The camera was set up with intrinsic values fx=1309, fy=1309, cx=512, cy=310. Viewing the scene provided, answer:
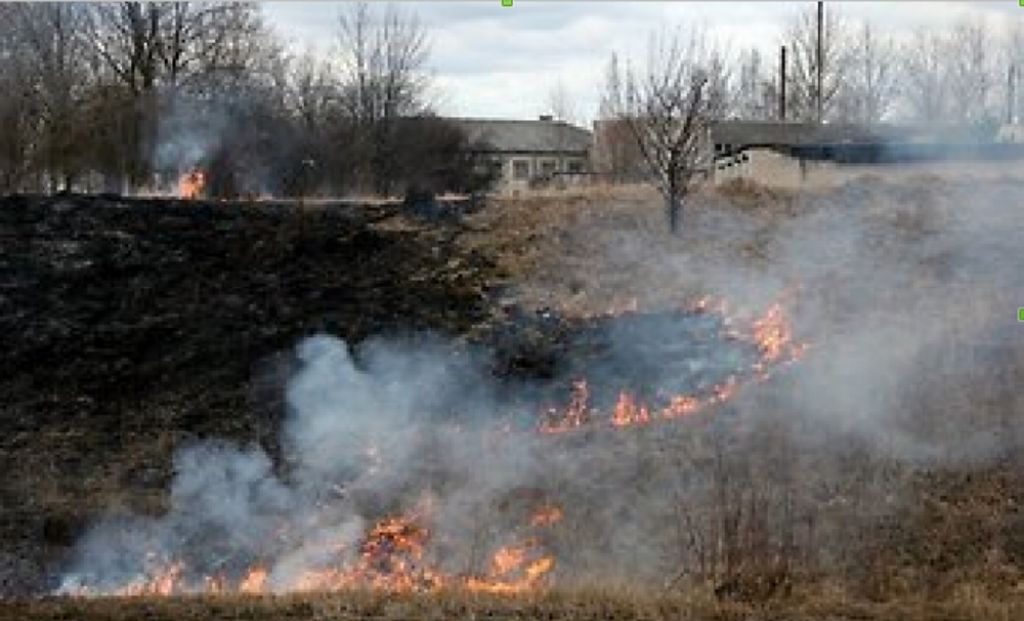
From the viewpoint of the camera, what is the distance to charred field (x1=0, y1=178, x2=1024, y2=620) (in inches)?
472

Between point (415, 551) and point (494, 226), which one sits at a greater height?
point (494, 226)

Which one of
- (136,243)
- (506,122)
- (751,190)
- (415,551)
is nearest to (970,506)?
(415,551)

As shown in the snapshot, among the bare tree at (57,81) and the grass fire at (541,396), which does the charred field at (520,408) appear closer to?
the grass fire at (541,396)

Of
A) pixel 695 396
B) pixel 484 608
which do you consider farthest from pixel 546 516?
pixel 484 608

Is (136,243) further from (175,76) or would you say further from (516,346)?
(175,76)

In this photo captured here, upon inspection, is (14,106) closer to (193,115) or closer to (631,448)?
(193,115)

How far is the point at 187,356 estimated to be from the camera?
1845 cm

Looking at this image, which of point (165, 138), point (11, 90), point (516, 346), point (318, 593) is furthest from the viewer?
point (11, 90)

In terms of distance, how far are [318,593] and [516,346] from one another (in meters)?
8.21

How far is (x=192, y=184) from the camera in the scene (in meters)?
30.8

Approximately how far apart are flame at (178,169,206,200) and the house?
116 feet

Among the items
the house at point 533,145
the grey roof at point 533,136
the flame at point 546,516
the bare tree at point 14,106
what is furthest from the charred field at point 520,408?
the grey roof at point 533,136

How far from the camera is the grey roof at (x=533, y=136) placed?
71.1 m

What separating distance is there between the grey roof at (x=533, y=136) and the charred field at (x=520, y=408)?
4783 centimetres
